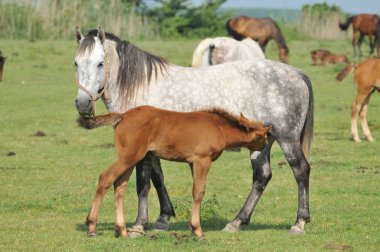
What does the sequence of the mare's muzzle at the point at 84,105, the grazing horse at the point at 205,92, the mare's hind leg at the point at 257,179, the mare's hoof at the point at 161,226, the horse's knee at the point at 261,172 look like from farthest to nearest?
the horse's knee at the point at 261,172, the mare's hind leg at the point at 257,179, the mare's hoof at the point at 161,226, the grazing horse at the point at 205,92, the mare's muzzle at the point at 84,105

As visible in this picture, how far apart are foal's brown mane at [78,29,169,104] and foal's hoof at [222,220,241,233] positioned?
1.67 meters

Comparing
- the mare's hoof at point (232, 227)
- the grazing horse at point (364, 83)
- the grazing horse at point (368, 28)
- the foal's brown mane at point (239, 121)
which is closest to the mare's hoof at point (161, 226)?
the mare's hoof at point (232, 227)

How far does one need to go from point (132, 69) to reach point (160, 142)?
3.67 feet

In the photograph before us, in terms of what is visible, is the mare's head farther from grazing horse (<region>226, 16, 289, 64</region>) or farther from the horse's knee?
grazing horse (<region>226, 16, 289, 64</region>)

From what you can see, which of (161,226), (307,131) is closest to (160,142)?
(161,226)

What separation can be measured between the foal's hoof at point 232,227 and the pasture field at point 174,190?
0.12 metres

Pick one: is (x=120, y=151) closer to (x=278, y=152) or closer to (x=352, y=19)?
(x=278, y=152)

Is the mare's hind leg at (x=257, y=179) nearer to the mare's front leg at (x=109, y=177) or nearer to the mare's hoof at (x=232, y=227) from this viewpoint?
the mare's hoof at (x=232, y=227)

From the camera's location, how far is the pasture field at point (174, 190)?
918 cm

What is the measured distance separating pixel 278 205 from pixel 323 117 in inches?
369

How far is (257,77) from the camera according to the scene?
9977mm

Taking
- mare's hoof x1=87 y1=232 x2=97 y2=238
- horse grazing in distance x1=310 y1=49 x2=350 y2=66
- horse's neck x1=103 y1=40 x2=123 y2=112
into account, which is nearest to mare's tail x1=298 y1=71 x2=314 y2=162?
horse's neck x1=103 y1=40 x2=123 y2=112

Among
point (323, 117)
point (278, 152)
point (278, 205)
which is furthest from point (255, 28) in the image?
point (278, 205)

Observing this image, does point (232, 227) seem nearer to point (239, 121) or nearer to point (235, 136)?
point (235, 136)
